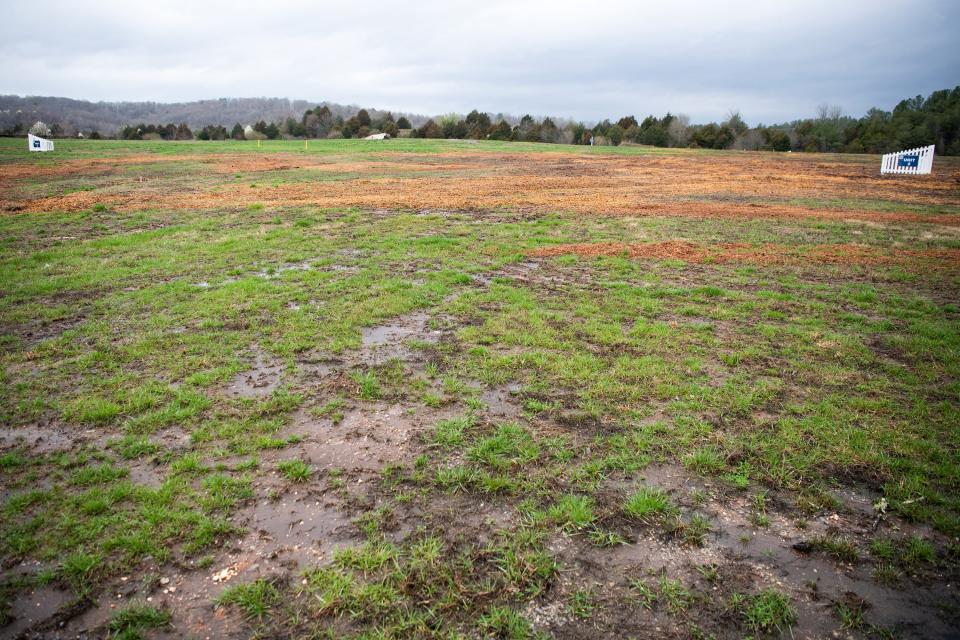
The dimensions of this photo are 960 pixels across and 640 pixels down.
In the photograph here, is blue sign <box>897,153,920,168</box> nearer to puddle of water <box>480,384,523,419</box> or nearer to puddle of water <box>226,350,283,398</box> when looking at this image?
puddle of water <box>480,384,523,419</box>

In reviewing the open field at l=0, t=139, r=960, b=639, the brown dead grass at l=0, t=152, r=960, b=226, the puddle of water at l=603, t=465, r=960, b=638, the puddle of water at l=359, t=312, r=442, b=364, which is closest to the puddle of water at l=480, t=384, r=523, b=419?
the open field at l=0, t=139, r=960, b=639

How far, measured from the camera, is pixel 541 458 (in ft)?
15.9

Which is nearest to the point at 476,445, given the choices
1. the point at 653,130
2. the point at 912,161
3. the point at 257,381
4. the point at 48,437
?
the point at 257,381

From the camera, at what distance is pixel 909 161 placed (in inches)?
1353

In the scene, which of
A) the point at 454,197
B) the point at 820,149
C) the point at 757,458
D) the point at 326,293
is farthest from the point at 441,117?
the point at 757,458

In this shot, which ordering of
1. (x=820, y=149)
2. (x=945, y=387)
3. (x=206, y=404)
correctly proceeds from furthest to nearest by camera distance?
(x=820, y=149)
(x=945, y=387)
(x=206, y=404)

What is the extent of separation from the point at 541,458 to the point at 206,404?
3715 millimetres

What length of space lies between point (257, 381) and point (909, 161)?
43.7 m

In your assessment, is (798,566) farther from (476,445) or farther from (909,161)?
(909,161)

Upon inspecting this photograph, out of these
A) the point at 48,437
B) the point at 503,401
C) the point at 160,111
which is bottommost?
the point at 48,437

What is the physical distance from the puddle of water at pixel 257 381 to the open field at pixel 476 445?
0.05 meters

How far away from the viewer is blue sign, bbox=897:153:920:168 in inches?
1339

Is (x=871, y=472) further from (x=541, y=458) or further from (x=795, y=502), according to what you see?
(x=541, y=458)

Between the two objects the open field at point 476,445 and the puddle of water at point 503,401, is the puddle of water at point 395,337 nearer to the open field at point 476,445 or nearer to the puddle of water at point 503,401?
the open field at point 476,445
